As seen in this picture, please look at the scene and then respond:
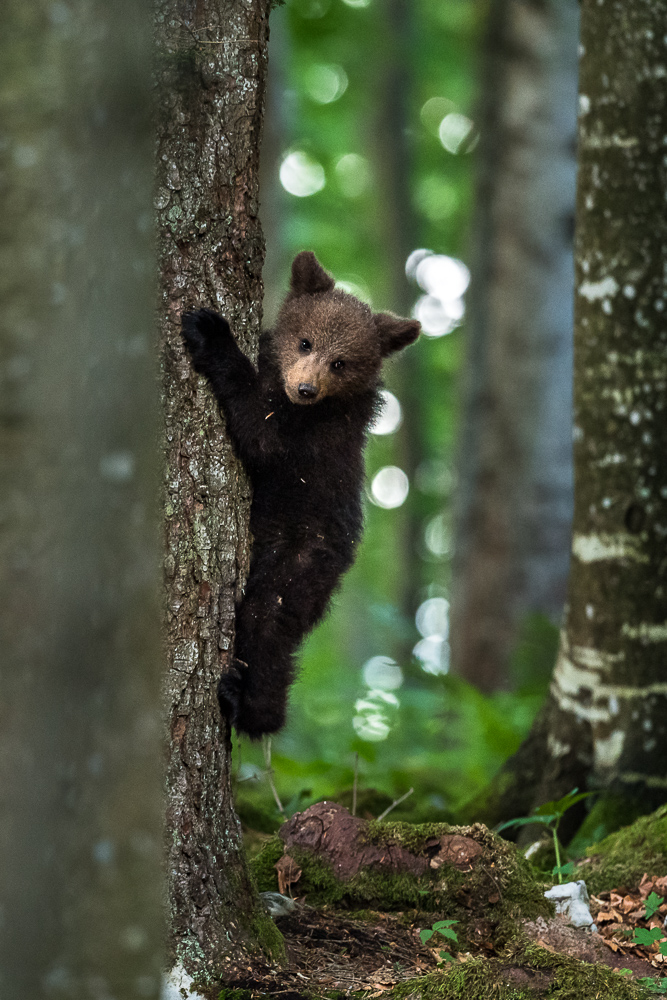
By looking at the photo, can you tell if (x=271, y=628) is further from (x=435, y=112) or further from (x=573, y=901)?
(x=435, y=112)

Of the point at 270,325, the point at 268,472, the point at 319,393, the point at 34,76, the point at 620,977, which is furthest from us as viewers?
the point at 270,325

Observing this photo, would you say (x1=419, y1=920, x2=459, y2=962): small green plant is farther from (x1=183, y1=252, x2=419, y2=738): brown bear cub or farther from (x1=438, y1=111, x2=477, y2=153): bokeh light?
(x1=438, y1=111, x2=477, y2=153): bokeh light

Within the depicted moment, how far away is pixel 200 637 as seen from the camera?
3.20 metres

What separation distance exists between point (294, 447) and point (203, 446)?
0.82 meters

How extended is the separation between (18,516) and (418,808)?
152 inches

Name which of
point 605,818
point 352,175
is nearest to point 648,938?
point 605,818

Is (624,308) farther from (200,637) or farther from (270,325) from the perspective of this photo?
(200,637)

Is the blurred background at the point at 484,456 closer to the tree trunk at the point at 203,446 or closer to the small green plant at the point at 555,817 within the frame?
the small green plant at the point at 555,817

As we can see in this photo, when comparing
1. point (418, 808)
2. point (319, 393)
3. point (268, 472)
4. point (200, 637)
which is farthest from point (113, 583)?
point (418, 808)

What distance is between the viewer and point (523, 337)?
9.84 metres

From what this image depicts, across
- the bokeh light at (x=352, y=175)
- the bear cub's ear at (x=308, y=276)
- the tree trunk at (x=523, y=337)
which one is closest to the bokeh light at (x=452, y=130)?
the bokeh light at (x=352, y=175)

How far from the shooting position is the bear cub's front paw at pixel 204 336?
326 centimetres

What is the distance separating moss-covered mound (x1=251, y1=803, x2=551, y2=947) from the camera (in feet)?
11.4

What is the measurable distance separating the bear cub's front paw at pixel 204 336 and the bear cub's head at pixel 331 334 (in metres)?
0.95
